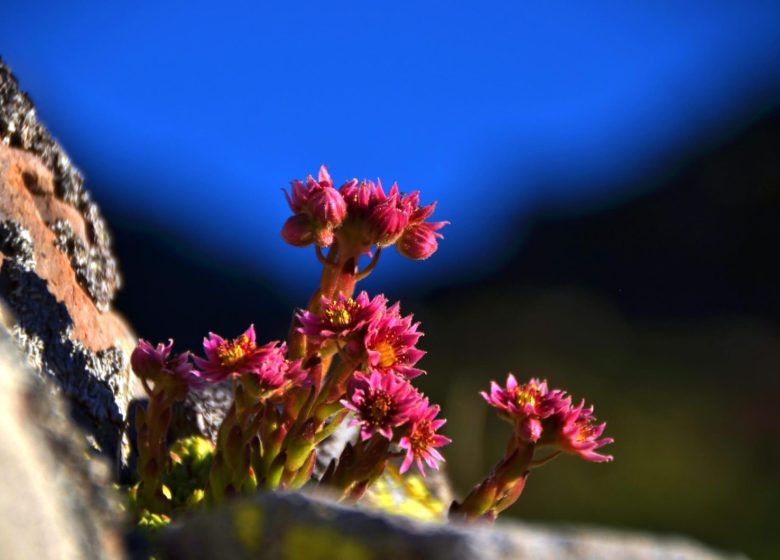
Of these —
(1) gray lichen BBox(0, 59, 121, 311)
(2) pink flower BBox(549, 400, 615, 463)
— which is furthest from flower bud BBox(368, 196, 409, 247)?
(1) gray lichen BBox(0, 59, 121, 311)

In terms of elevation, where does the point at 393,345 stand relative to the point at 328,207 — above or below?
below

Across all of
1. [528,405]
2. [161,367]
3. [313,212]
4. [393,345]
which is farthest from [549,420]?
[161,367]

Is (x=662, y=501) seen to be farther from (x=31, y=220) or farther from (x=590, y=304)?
(x=31, y=220)

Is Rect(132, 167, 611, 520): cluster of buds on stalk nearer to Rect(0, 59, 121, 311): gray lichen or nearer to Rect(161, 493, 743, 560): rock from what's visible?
Rect(161, 493, 743, 560): rock

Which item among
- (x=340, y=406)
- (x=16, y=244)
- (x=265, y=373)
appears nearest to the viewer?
(x=265, y=373)

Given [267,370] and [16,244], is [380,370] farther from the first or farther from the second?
[16,244]

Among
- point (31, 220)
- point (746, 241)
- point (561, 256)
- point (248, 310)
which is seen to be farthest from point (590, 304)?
point (31, 220)
